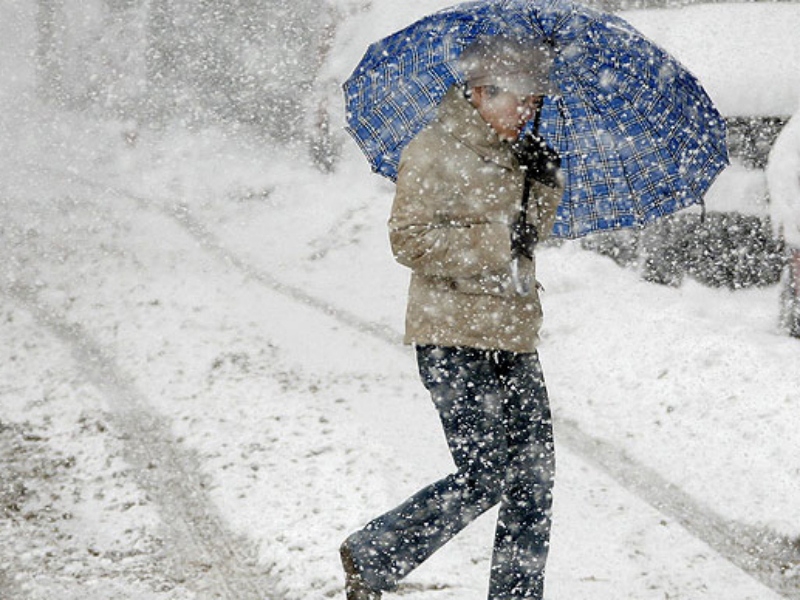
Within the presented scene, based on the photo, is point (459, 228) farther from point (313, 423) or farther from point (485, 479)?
point (313, 423)

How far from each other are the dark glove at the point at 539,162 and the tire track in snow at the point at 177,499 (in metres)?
1.85

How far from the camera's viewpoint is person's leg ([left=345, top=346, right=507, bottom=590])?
302cm

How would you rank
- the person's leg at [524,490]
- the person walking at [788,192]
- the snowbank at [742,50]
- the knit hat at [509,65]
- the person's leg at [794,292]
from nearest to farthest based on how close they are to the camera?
the knit hat at [509,65], the person's leg at [524,490], the person walking at [788,192], the person's leg at [794,292], the snowbank at [742,50]

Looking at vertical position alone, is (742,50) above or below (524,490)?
above

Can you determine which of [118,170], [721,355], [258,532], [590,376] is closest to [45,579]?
[258,532]

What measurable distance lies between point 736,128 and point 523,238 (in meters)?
4.35

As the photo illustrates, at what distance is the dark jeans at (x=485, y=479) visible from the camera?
9.92 feet

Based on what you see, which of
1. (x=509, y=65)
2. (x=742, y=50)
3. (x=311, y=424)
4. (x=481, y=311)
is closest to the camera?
(x=509, y=65)

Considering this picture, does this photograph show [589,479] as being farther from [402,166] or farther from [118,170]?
[118,170]

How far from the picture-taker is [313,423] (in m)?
5.41

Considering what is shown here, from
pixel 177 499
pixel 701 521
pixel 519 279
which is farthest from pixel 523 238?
pixel 177 499

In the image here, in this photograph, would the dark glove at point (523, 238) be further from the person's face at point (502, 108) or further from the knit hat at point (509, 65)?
the knit hat at point (509, 65)

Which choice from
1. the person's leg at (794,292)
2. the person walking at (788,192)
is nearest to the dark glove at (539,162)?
the person walking at (788,192)

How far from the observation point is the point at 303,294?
8.01m
